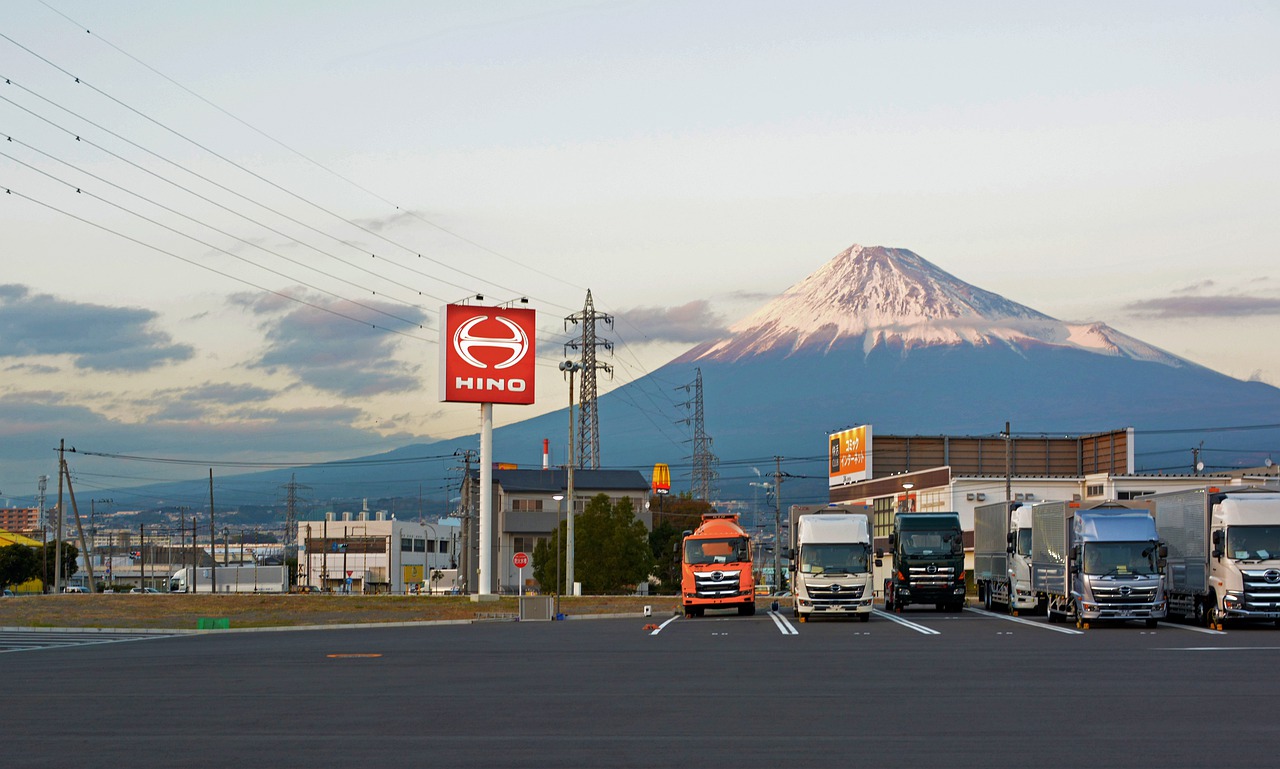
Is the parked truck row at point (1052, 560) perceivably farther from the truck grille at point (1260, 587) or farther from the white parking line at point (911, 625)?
the white parking line at point (911, 625)

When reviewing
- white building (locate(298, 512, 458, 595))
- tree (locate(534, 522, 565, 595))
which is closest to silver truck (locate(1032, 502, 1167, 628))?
tree (locate(534, 522, 565, 595))

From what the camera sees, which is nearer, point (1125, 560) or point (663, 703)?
point (663, 703)

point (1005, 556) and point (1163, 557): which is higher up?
point (1163, 557)

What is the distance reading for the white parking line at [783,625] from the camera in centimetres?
3878

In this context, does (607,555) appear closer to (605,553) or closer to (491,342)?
(605,553)

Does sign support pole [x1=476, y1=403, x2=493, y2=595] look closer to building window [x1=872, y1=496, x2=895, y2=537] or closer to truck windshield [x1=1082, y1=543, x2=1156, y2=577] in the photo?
truck windshield [x1=1082, y1=543, x2=1156, y2=577]

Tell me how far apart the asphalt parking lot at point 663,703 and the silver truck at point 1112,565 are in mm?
5360

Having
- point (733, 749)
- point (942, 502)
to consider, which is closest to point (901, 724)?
point (733, 749)

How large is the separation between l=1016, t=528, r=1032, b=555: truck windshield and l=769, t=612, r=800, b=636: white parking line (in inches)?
338

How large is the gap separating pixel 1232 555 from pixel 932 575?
15.3 meters

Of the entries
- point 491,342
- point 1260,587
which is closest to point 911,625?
point 1260,587

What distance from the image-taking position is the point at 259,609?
65250 mm

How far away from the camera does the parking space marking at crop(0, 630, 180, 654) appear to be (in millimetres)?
37156

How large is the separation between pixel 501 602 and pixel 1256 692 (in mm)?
51231
